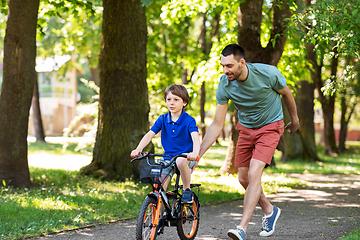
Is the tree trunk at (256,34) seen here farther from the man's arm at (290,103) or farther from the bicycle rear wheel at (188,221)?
the bicycle rear wheel at (188,221)

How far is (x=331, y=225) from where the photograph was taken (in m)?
5.68

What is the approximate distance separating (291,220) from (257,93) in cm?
261

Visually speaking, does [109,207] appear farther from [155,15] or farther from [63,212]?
[155,15]

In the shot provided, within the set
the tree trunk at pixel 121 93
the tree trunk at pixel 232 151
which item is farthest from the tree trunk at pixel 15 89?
the tree trunk at pixel 232 151

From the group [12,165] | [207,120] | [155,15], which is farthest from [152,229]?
[207,120]

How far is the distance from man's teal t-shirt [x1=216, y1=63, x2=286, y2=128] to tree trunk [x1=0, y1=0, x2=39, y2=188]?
459 centimetres

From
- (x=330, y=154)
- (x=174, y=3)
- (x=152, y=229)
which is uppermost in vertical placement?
(x=174, y=3)

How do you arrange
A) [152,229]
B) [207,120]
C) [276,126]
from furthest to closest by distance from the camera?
[207,120] < [276,126] < [152,229]

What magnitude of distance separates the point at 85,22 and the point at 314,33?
14.2 metres

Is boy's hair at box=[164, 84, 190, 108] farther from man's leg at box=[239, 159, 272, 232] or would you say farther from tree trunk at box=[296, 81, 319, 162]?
tree trunk at box=[296, 81, 319, 162]

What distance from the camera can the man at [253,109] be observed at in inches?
166

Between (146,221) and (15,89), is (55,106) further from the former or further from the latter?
(146,221)

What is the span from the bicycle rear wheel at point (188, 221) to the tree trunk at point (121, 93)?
4.19m

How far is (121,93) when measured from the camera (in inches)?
344
